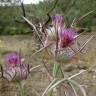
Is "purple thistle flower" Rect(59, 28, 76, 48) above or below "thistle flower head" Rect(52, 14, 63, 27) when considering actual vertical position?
below

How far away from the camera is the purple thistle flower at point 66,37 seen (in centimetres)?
131

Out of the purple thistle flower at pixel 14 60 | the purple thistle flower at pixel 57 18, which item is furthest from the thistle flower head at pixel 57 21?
the purple thistle flower at pixel 14 60

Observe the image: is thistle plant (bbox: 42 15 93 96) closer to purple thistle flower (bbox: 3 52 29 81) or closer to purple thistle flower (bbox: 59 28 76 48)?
purple thistle flower (bbox: 59 28 76 48)

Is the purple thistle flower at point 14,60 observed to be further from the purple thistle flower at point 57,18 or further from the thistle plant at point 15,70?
the purple thistle flower at point 57,18

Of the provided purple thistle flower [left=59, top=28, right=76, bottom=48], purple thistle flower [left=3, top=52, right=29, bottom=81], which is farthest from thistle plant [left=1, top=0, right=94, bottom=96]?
purple thistle flower [left=3, top=52, right=29, bottom=81]

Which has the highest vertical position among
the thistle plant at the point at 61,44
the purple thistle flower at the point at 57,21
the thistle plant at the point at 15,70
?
the purple thistle flower at the point at 57,21

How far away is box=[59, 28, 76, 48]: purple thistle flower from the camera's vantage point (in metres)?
1.31

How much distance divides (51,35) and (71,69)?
485 cm

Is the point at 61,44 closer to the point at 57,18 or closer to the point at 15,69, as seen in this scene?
the point at 57,18

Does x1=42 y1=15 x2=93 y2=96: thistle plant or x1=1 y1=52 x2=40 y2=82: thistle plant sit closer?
x1=42 y1=15 x2=93 y2=96: thistle plant

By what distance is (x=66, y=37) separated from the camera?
1315 mm

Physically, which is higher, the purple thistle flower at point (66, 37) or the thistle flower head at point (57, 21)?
the thistle flower head at point (57, 21)

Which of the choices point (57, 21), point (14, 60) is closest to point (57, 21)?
point (57, 21)

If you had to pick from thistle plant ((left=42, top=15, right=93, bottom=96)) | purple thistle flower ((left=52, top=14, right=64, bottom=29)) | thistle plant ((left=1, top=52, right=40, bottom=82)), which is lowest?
thistle plant ((left=1, top=52, right=40, bottom=82))
